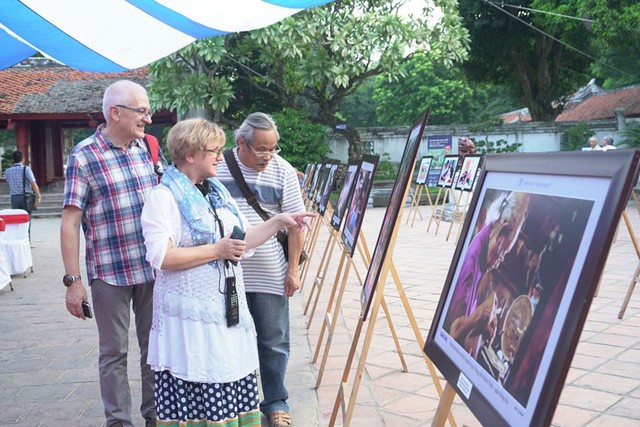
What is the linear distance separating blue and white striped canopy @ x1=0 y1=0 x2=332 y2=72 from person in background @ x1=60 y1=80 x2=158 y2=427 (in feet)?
6.65

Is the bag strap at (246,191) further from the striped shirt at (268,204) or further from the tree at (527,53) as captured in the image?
the tree at (527,53)

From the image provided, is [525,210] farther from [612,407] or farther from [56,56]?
[56,56]

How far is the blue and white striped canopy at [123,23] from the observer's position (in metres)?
4.96

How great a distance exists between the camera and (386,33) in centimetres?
1702

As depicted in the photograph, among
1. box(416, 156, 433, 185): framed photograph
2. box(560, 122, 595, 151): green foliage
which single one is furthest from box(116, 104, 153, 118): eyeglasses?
box(560, 122, 595, 151): green foliage

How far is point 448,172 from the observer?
1423cm

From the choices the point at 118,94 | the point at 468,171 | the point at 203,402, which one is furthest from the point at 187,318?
the point at 468,171

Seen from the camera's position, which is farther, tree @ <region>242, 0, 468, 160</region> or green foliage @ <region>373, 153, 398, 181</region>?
green foliage @ <region>373, 153, 398, 181</region>

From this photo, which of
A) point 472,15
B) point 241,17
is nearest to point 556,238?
point 241,17

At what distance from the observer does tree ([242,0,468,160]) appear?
16.5 m

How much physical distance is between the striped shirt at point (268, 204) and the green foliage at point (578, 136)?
21.6 meters

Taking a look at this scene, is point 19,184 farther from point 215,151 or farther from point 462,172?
point 215,151

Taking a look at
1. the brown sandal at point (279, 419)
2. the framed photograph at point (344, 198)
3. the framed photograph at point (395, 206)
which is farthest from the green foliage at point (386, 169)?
the framed photograph at point (395, 206)

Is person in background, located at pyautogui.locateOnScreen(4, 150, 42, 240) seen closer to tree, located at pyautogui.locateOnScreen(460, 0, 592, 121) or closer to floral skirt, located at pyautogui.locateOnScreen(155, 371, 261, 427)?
floral skirt, located at pyautogui.locateOnScreen(155, 371, 261, 427)
